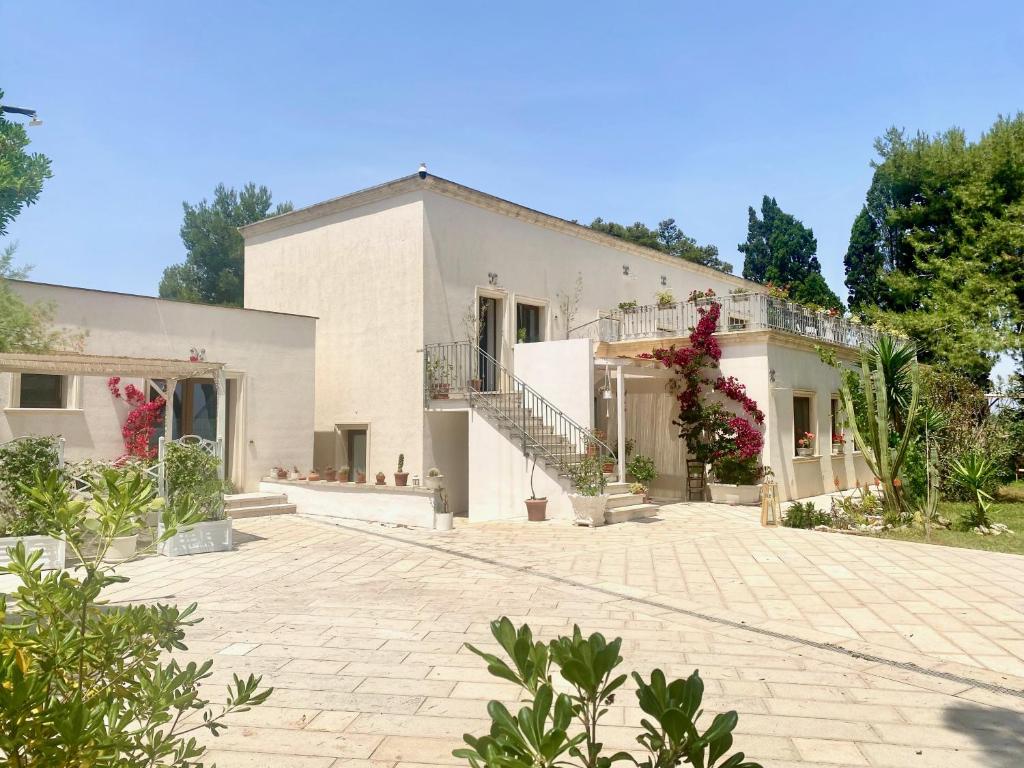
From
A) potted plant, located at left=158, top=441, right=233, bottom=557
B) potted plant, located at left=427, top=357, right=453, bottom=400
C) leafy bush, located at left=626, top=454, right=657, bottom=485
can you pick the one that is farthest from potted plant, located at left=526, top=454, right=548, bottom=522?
potted plant, located at left=158, top=441, right=233, bottom=557

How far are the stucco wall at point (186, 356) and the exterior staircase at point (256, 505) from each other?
884mm

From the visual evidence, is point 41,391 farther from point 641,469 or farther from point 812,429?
point 812,429

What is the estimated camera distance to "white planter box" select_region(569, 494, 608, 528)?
11.2m

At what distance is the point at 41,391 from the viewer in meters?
11.3

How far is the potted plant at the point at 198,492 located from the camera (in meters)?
9.00

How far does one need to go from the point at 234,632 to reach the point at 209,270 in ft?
102

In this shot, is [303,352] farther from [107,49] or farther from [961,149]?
[961,149]

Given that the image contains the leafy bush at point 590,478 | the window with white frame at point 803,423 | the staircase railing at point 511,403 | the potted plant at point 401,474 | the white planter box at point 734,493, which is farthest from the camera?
the window with white frame at point 803,423

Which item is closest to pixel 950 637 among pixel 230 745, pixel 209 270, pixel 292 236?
pixel 230 745

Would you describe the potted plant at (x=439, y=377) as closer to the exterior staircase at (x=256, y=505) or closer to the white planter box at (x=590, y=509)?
the exterior staircase at (x=256, y=505)

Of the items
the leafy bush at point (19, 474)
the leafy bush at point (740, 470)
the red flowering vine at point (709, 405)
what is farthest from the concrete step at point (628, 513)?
A: the leafy bush at point (19, 474)

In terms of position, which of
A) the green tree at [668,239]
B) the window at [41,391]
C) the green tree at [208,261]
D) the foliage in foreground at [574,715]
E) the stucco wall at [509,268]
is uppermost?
the green tree at [668,239]

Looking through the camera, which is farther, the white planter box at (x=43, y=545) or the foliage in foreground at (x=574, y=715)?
the white planter box at (x=43, y=545)

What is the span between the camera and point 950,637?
5.16 meters
